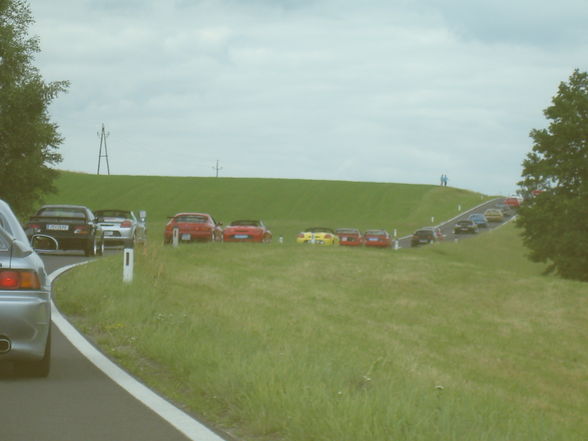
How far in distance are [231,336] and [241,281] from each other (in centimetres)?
1703

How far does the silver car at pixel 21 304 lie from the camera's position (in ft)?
27.4

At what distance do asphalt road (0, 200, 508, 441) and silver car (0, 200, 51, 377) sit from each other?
0.33 m

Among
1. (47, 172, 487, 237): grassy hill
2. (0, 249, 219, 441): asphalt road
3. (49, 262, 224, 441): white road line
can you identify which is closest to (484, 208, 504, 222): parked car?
(47, 172, 487, 237): grassy hill

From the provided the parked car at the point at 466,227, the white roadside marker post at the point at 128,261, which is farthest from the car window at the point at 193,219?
the parked car at the point at 466,227

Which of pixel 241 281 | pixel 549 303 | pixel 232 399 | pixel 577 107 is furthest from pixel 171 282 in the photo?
pixel 577 107

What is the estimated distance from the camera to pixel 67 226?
30203 mm

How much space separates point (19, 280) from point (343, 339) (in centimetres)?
1138

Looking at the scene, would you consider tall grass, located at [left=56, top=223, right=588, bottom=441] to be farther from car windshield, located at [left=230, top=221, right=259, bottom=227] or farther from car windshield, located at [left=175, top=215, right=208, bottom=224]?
car windshield, located at [left=230, top=221, right=259, bottom=227]

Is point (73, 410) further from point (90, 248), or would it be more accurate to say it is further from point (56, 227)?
point (90, 248)

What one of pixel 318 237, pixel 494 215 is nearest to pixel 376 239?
pixel 318 237

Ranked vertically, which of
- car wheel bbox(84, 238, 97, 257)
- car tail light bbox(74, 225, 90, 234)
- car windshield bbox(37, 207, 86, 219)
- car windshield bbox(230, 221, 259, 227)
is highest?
car windshield bbox(37, 207, 86, 219)

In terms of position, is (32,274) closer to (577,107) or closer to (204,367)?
(204,367)

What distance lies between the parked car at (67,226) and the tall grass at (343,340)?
8.31ft

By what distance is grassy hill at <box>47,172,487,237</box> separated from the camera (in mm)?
102938
